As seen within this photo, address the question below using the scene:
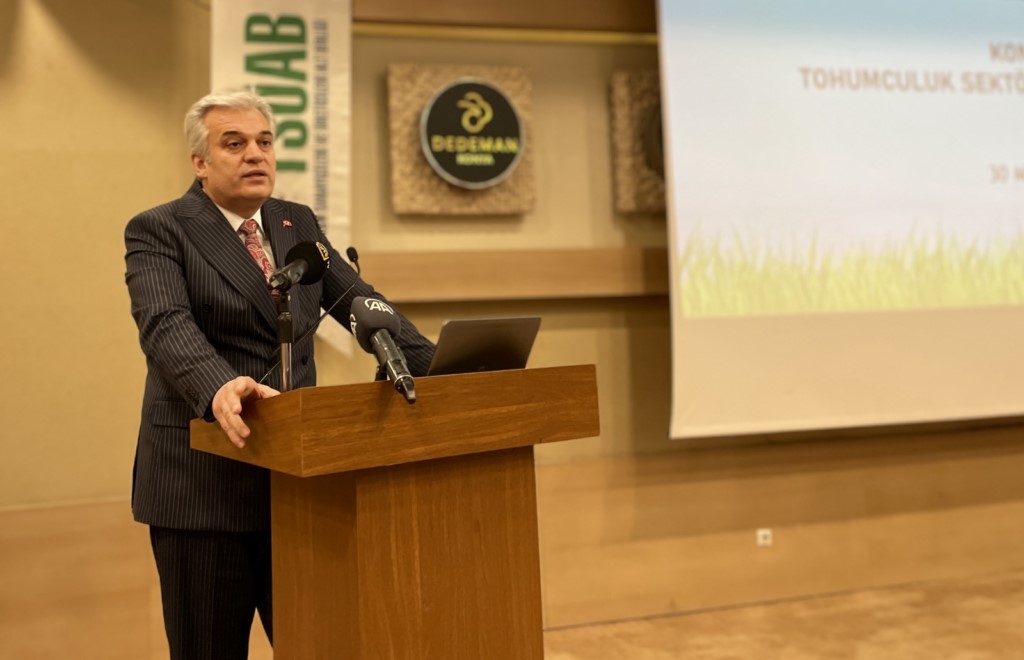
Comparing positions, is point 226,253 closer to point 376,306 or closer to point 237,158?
point 237,158

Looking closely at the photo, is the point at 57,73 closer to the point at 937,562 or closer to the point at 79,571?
the point at 79,571

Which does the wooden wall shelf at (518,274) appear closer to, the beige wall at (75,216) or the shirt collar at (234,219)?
the beige wall at (75,216)

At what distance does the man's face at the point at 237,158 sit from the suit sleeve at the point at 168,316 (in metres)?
0.13

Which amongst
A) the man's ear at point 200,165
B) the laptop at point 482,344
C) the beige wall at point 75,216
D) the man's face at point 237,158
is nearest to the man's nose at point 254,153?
the man's face at point 237,158

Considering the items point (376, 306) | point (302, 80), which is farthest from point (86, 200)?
point (376, 306)

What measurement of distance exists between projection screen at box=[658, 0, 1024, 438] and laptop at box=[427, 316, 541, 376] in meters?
2.14

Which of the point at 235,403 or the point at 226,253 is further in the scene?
the point at 226,253

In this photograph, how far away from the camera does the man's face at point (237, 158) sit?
191 centimetres

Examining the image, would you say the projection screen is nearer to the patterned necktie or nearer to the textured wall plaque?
the textured wall plaque

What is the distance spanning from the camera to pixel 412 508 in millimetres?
1530

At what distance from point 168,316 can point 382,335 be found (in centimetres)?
44

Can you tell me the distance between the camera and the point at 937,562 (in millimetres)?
4328

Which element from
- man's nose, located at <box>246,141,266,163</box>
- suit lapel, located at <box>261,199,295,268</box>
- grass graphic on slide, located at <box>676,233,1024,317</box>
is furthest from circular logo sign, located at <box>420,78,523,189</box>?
man's nose, located at <box>246,141,266,163</box>

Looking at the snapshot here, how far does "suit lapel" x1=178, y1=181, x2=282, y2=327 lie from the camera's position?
185 cm
